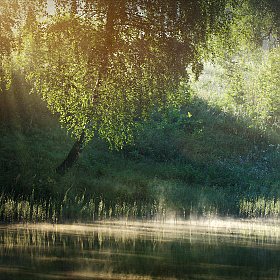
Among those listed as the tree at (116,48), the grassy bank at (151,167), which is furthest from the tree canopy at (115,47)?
the grassy bank at (151,167)

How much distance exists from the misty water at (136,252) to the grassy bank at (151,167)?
5.60 ft

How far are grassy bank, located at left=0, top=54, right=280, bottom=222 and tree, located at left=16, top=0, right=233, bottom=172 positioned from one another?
9.33 feet

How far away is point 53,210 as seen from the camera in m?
10.0

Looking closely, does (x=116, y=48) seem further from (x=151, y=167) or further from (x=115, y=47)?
(x=151, y=167)

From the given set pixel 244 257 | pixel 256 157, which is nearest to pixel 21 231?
pixel 244 257

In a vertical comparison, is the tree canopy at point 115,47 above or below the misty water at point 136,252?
above

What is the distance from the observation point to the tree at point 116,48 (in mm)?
11453

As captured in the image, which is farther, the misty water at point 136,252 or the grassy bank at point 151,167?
the grassy bank at point 151,167

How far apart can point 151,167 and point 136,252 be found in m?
11.3

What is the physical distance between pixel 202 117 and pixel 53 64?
14.0 m

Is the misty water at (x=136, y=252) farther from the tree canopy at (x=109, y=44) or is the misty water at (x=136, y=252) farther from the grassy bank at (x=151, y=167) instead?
the tree canopy at (x=109, y=44)

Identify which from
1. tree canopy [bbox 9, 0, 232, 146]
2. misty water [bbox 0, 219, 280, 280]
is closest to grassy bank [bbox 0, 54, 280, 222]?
misty water [bbox 0, 219, 280, 280]

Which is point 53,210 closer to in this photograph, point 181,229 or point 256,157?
point 181,229

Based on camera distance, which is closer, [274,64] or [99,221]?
[99,221]
